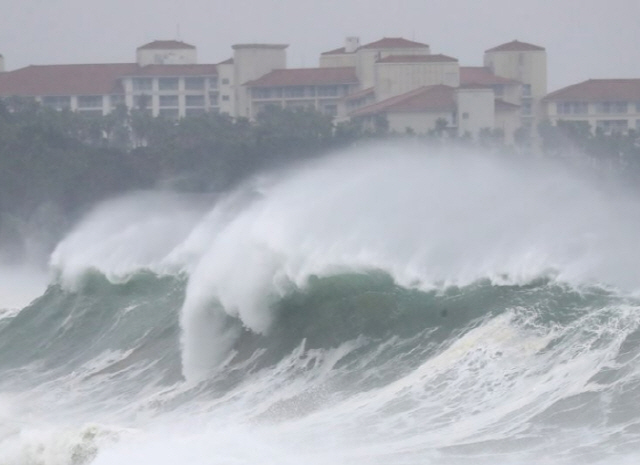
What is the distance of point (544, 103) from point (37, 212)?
4755cm

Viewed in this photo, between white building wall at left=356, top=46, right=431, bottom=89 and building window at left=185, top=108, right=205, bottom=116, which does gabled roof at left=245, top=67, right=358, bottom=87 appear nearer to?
white building wall at left=356, top=46, right=431, bottom=89

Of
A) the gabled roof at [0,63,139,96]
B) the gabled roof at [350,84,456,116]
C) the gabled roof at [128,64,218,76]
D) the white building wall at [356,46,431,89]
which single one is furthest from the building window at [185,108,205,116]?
the gabled roof at [350,84,456,116]

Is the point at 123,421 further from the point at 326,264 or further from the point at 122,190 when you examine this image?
the point at 122,190

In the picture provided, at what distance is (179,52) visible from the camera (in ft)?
382

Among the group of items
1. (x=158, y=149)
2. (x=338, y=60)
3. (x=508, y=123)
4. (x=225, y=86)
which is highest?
(x=338, y=60)

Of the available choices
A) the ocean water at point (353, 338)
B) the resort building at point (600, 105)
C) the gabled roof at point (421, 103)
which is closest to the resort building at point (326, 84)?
the gabled roof at point (421, 103)

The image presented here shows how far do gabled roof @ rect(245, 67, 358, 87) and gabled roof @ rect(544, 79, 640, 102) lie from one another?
13.0 m

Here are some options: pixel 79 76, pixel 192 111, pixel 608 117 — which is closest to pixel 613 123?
pixel 608 117

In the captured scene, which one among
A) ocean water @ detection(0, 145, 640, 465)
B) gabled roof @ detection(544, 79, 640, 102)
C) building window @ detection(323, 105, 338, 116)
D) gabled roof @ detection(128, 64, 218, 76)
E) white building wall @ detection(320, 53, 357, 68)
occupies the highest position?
white building wall @ detection(320, 53, 357, 68)

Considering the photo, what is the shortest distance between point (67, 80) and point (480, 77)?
28706 mm

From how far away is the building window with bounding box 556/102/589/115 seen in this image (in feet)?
340

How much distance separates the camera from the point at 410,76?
104 meters

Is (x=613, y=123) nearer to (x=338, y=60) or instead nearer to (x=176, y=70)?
(x=338, y=60)

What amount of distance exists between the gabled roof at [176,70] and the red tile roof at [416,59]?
14.2 meters
